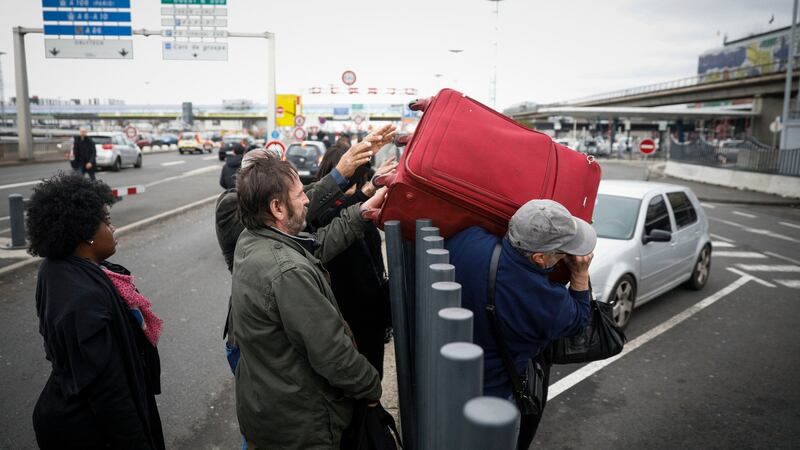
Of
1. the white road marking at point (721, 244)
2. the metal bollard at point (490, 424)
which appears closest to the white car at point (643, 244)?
the white road marking at point (721, 244)

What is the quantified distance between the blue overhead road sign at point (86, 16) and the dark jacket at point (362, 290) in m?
20.5

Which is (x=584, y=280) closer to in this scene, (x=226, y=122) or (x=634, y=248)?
(x=634, y=248)

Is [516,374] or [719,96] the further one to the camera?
[719,96]

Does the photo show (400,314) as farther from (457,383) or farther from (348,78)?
(348,78)

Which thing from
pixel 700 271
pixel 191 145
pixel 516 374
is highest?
pixel 516 374

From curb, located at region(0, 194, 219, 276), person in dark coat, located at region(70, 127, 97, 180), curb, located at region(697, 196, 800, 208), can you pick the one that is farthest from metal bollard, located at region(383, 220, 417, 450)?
curb, located at region(697, 196, 800, 208)

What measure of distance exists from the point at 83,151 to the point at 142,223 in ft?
25.3

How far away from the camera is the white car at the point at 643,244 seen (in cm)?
582

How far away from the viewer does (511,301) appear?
6.67ft

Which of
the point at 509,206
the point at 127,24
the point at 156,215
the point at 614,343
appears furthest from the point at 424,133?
the point at 127,24

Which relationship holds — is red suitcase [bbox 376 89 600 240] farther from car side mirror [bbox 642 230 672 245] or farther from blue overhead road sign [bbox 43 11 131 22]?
blue overhead road sign [bbox 43 11 131 22]

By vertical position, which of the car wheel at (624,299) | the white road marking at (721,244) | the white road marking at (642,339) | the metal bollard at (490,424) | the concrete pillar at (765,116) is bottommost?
the white road marking at (642,339)

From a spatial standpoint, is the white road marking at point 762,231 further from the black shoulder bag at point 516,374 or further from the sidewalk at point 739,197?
the black shoulder bag at point 516,374

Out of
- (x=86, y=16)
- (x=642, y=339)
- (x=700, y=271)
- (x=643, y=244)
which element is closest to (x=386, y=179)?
(x=642, y=339)
